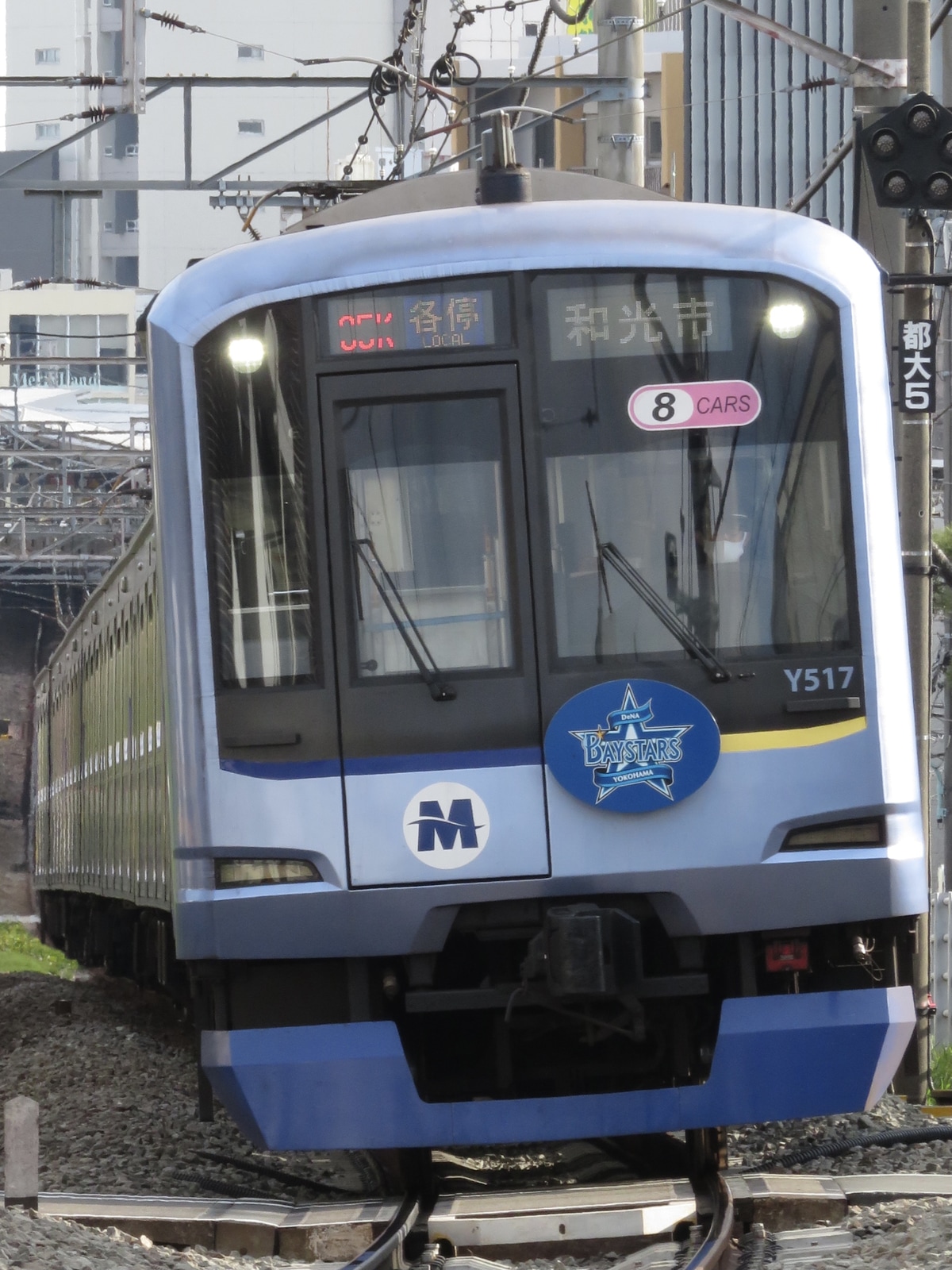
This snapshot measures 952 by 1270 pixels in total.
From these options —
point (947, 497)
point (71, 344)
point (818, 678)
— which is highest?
point (71, 344)

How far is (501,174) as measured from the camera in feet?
21.0

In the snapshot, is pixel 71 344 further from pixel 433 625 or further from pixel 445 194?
pixel 433 625

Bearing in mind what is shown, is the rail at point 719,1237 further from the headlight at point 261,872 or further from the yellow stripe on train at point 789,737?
the headlight at point 261,872

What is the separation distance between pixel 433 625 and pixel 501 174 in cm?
153

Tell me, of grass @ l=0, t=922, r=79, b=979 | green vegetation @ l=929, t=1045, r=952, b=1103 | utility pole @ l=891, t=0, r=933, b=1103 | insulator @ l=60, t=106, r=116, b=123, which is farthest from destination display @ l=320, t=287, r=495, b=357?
grass @ l=0, t=922, r=79, b=979

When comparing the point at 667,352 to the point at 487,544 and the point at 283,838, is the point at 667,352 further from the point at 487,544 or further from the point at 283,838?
the point at 283,838

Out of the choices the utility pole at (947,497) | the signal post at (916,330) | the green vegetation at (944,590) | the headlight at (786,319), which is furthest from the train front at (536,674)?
the utility pole at (947,497)

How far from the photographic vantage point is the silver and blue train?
584cm

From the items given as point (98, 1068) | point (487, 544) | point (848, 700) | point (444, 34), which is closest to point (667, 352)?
point (487, 544)

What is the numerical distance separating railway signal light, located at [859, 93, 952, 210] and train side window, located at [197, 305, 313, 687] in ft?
12.3

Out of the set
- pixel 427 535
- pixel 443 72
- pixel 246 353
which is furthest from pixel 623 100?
pixel 427 535

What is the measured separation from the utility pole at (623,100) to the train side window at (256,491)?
617cm

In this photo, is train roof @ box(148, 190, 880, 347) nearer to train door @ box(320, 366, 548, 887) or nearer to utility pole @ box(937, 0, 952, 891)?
train door @ box(320, 366, 548, 887)

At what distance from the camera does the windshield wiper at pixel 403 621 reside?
19.4 ft
